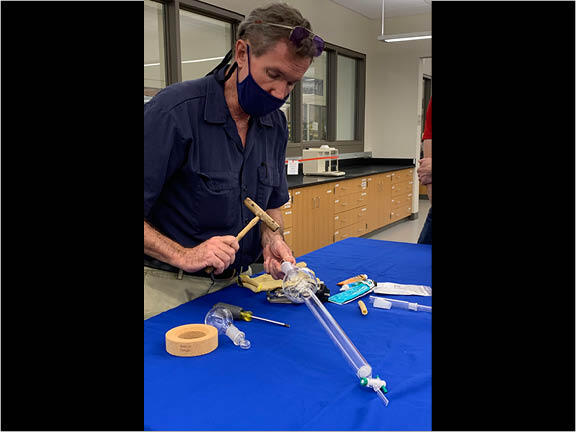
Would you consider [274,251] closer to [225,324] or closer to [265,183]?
[265,183]

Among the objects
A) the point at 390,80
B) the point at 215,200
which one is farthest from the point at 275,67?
the point at 390,80

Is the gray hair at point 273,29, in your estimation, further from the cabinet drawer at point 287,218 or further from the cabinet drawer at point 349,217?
the cabinet drawer at point 349,217

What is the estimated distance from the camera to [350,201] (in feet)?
18.5

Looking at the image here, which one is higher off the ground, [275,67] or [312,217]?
[275,67]

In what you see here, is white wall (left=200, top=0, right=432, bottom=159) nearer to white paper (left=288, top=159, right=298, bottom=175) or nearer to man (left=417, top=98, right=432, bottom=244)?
white paper (left=288, top=159, right=298, bottom=175)

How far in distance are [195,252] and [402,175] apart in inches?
238

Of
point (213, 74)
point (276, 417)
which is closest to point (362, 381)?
point (276, 417)

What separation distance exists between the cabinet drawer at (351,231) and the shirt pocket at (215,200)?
3.82 m

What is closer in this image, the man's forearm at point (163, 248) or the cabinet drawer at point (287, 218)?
the man's forearm at point (163, 248)

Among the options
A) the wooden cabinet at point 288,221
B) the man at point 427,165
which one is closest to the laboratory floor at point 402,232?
the wooden cabinet at point 288,221

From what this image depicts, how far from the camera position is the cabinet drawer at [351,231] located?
5459mm

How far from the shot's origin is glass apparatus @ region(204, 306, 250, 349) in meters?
1.22
